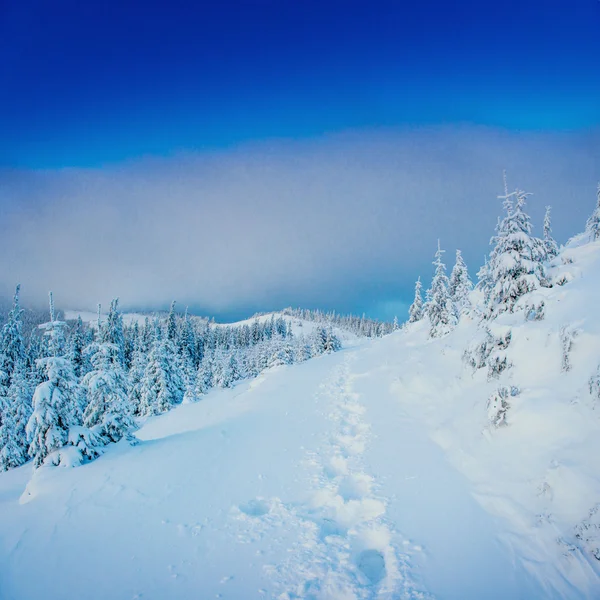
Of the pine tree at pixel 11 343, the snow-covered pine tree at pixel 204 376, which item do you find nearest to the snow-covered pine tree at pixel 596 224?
the pine tree at pixel 11 343

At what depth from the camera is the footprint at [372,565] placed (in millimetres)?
5035

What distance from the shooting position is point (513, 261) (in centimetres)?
1188

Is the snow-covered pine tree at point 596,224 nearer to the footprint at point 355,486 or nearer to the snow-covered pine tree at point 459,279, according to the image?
the footprint at point 355,486

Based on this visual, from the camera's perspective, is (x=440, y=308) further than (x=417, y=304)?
No

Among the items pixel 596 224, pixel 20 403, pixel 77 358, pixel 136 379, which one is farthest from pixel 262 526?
pixel 77 358

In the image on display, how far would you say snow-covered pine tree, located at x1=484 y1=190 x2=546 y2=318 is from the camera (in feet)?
38.6

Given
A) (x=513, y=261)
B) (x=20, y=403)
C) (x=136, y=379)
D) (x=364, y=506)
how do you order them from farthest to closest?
(x=136, y=379) < (x=20, y=403) < (x=513, y=261) < (x=364, y=506)

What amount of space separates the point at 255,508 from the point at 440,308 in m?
29.0

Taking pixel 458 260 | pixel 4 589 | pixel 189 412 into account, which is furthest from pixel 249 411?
pixel 458 260

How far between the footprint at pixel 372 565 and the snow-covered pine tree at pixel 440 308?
2490 centimetres

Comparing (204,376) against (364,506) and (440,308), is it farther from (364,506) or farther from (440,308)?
(364,506)

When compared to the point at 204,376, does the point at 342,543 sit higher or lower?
higher

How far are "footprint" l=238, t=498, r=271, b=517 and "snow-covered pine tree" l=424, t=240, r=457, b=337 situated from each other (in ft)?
81.3

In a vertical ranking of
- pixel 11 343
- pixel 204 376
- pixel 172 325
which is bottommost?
pixel 204 376
